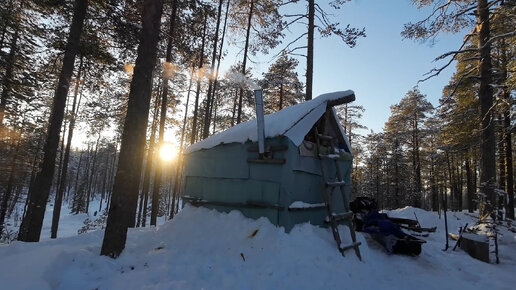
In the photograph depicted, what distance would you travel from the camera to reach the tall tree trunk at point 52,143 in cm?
759

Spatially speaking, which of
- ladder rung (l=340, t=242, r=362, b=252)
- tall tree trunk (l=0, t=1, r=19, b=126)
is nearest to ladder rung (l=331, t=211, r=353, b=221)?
ladder rung (l=340, t=242, r=362, b=252)

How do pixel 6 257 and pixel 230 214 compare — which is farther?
pixel 230 214

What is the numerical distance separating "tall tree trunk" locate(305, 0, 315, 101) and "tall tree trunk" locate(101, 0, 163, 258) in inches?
267

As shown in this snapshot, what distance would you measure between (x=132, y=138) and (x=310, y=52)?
843 centimetres

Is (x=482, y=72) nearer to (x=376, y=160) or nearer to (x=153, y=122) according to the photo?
(x=153, y=122)

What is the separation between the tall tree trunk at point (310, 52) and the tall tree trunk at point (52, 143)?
7836mm

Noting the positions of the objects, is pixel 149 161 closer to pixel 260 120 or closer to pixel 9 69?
pixel 9 69

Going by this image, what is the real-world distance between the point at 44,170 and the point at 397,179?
29137mm

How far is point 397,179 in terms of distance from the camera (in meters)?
28.6

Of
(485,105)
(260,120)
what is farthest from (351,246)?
(485,105)

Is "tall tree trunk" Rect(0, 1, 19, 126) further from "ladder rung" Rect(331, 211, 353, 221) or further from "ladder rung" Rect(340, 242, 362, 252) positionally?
"ladder rung" Rect(340, 242, 362, 252)

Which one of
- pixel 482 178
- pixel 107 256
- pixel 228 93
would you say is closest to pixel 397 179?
pixel 228 93

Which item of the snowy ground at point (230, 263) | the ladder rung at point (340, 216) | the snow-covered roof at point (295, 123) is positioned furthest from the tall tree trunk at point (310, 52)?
the snowy ground at point (230, 263)

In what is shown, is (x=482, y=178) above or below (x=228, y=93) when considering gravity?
below
